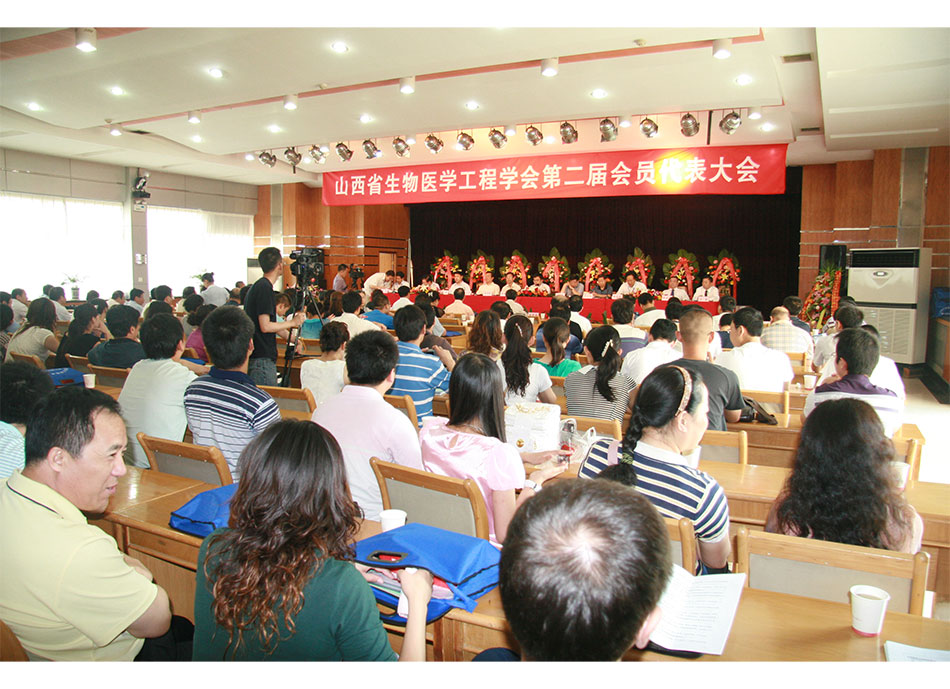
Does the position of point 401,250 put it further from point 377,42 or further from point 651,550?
point 651,550

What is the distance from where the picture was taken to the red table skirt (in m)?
10.1

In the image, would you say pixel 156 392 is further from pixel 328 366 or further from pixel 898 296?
pixel 898 296

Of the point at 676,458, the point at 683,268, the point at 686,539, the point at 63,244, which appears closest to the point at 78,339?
the point at 676,458

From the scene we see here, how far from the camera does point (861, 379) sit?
2877 mm

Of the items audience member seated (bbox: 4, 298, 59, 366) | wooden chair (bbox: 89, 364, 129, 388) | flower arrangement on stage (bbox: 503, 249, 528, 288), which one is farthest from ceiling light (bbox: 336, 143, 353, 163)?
wooden chair (bbox: 89, 364, 129, 388)

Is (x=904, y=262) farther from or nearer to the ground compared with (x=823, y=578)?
farther from the ground

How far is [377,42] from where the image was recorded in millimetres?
4945

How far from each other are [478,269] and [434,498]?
11.6 m

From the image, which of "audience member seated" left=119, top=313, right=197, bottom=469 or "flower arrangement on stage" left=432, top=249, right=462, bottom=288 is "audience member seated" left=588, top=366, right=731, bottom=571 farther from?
"flower arrangement on stage" left=432, top=249, right=462, bottom=288

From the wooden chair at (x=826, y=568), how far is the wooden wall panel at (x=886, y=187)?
915cm

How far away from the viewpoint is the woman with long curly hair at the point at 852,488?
1655 mm

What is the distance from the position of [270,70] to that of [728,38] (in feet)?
12.1

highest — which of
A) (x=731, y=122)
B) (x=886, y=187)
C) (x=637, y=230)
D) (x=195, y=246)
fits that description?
(x=731, y=122)
